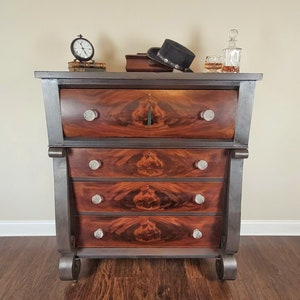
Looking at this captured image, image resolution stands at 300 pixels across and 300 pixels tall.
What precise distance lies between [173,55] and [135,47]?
460mm

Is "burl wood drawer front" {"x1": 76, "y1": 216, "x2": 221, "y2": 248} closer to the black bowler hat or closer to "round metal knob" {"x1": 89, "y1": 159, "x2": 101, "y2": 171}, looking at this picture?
"round metal knob" {"x1": 89, "y1": 159, "x2": 101, "y2": 171}

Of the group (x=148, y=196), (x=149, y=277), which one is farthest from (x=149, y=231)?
(x=149, y=277)

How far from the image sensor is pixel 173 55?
111cm

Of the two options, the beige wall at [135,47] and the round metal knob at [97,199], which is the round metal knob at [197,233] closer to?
the round metal knob at [97,199]

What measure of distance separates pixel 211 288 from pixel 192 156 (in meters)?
0.72

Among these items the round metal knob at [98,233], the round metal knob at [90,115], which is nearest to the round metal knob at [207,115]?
the round metal knob at [90,115]

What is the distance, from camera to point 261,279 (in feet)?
4.41

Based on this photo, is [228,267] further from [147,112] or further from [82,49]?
[82,49]

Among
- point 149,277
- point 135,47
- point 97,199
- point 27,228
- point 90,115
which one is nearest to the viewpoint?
point 90,115

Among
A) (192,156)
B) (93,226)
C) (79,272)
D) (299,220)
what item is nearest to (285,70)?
(192,156)

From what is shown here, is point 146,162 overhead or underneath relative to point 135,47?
underneath

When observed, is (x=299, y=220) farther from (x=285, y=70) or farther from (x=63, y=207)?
(x=63, y=207)

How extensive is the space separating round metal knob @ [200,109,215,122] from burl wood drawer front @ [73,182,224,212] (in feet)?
1.06

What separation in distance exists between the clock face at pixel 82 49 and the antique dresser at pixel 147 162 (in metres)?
0.22
